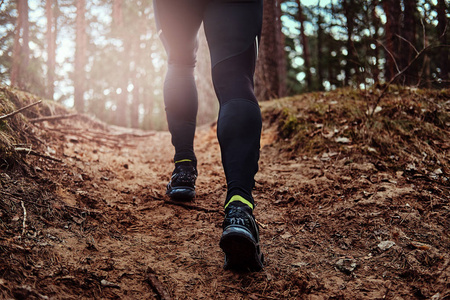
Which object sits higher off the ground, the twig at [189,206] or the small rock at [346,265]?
the twig at [189,206]

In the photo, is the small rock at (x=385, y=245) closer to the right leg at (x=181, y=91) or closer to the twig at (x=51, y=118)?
the right leg at (x=181, y=91)

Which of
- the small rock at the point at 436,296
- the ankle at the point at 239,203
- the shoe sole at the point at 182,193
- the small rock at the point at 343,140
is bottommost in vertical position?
the small rock at the point at 436,296

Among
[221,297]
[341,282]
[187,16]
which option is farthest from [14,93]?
[341,282]

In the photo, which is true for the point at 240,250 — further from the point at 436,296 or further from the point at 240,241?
the point at 436,296

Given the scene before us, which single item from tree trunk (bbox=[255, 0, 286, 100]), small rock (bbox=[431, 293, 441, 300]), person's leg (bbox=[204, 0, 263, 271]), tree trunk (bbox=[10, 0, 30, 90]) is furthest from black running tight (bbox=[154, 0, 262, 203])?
tree trunk (bbox=[255, 0, 286, 100])

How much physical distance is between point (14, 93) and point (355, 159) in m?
3.17

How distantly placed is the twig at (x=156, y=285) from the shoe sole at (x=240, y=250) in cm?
30

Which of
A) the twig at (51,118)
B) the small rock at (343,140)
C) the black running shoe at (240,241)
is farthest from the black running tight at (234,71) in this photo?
the twig at (51,118)

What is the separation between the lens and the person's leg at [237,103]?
4.32ft

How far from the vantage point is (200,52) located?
257 inches

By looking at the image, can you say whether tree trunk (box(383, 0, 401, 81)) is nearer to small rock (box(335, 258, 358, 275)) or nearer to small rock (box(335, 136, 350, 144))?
small rock (box(335, 136, 350, 144))

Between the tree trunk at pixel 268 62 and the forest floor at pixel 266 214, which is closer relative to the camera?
the forest floor at pixel 266 214

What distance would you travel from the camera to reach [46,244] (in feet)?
4.13

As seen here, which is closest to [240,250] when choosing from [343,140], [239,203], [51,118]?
[239,203]
